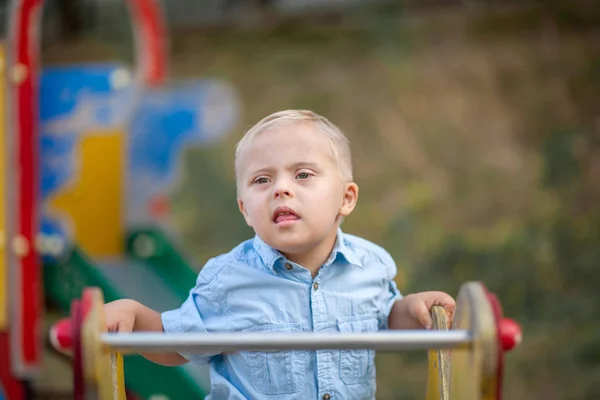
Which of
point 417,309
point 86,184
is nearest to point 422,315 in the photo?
point 417,309

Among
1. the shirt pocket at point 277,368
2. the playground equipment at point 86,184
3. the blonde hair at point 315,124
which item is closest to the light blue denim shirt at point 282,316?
the shirt pocket at point 277,368

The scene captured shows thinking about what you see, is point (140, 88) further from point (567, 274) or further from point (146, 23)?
point (567, 274)

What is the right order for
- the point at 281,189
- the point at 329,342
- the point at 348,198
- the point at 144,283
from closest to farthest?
the point at 329,342, the point at 281,189, the point at 348,198, the point at 144,283

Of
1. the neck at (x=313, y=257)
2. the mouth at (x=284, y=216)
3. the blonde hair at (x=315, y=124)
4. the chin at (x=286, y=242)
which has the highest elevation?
the blonde hair at (x=315, y=124)

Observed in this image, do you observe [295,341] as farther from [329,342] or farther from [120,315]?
[120,315]

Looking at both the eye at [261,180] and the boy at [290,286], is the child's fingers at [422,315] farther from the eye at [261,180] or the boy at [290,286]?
the eye at [261,180]

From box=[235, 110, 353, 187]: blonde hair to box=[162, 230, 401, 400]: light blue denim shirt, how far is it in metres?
0.11

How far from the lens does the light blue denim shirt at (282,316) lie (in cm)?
109

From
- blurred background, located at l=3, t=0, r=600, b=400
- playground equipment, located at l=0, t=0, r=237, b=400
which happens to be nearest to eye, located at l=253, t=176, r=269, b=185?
playground equipment, located at l=0, t=0, r=237, b=400

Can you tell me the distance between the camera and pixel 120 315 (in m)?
1.08

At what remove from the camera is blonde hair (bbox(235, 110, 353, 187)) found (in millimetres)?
1125

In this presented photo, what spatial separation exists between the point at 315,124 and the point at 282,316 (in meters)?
0.28

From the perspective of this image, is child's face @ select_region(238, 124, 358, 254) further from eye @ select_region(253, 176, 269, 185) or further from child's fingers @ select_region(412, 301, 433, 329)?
child's fingers @ select_region(412, 301, 433, 329)

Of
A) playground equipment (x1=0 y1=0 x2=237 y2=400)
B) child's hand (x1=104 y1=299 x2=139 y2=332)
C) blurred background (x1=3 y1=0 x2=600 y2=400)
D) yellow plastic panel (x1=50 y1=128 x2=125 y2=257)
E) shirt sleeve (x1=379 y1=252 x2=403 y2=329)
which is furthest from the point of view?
blurred background (x1=3 y1=0 x2=600 y2=400)
